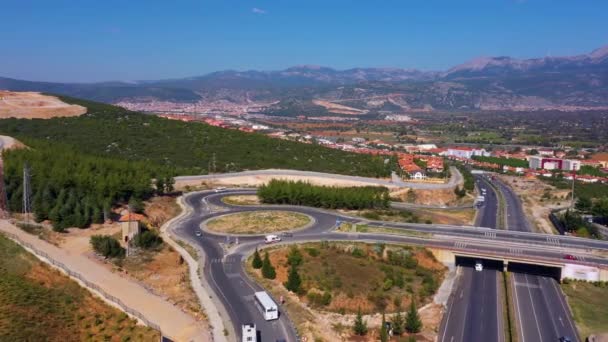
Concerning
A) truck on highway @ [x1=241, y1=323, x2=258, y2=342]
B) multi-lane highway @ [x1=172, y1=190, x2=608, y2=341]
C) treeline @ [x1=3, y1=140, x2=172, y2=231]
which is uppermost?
treeline @ [x1=3, y1=140, x2=172, y2=231]

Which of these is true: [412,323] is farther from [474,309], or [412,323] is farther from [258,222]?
[258,222]

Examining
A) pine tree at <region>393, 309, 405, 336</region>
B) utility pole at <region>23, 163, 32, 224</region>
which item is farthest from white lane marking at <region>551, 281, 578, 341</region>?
utility pole at <region>23, 163, 32, 224</region>

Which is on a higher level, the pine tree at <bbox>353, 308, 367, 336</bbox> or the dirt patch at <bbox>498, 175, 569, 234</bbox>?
the pine tree at <bbox>353, 308, 367, 336</bbox>

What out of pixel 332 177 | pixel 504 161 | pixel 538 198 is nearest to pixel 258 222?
pixel 332 177

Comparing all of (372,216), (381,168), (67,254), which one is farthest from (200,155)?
(67,254)

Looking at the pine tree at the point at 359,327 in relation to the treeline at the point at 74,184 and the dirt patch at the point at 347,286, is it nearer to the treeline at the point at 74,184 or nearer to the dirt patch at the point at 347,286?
the dirt patch at the point at 347,286

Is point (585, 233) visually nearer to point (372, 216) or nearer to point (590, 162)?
point (372, 216)

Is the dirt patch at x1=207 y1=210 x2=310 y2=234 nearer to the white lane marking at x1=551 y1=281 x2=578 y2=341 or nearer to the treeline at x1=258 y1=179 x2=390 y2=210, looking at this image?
the treeline at x1=258 y1=179 x2=390 y2=210
